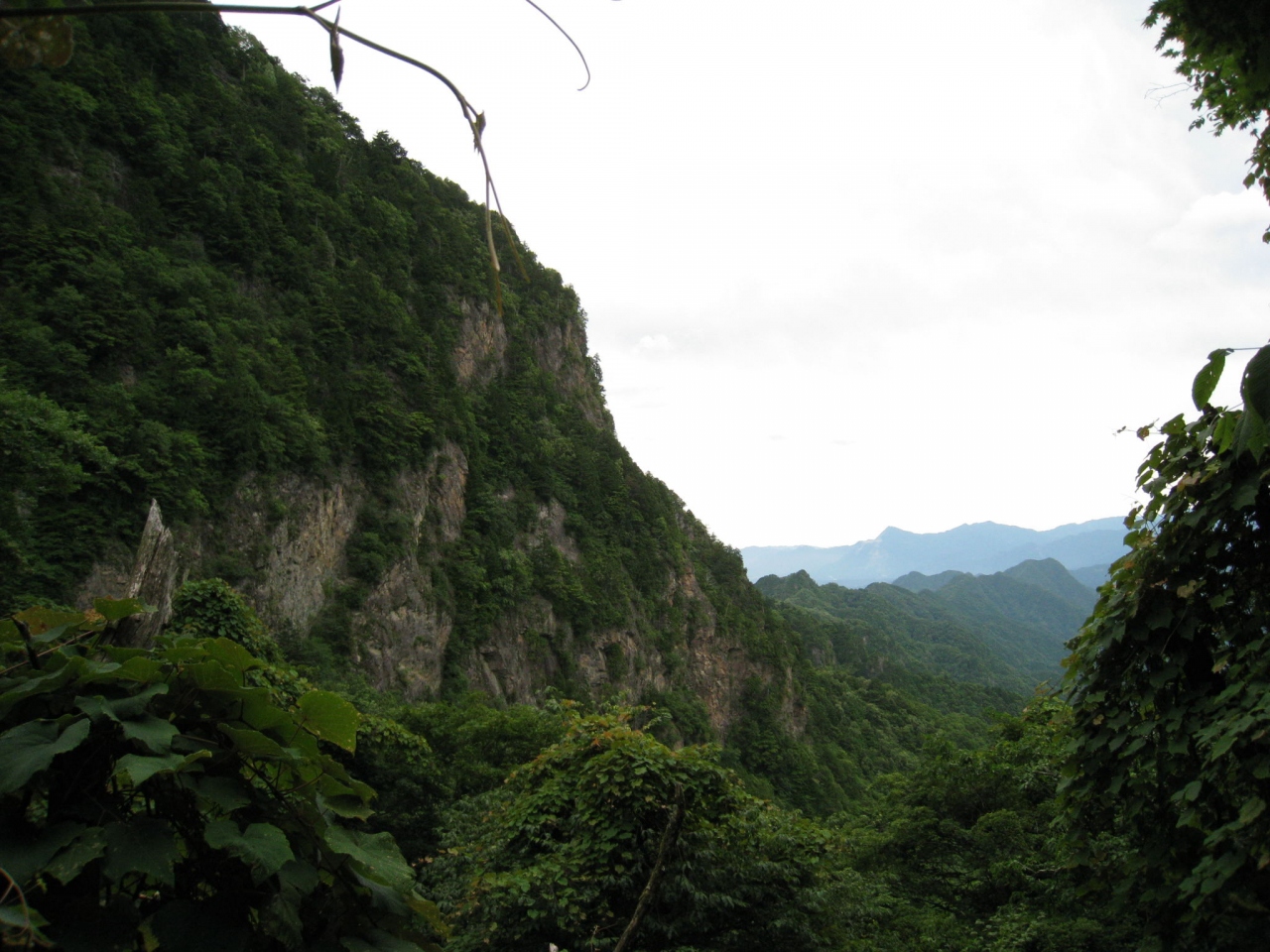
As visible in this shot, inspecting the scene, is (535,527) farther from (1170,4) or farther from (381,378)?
(1170,4)

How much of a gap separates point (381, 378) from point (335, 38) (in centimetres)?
3309

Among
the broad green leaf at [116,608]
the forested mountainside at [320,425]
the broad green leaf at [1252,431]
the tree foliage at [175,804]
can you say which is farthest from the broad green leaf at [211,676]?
the broad green leaf at [1252,431]

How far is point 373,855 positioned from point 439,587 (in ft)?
104

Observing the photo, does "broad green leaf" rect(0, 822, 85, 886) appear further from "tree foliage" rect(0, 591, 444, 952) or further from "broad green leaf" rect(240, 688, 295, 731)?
"broad green leaf" rect(240, 688, 295, 731)

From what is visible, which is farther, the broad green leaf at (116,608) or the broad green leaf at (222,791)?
the broad green leaf at (116,608)

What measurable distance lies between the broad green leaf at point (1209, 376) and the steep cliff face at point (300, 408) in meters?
3.71

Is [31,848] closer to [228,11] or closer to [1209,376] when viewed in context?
[228,11]

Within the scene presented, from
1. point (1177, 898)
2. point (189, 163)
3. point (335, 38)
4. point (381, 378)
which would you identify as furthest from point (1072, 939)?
point (189, 163)

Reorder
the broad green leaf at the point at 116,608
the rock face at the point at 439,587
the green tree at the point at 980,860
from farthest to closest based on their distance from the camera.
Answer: the rock face at the point at 439,587, the green tree at the point at 980,860, the broad green leaf at the point at 116,608

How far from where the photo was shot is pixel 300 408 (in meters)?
26.1

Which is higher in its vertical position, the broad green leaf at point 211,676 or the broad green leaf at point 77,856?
the broad green leaf at point 211,676

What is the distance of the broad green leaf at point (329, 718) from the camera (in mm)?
1738

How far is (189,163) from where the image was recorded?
27.4 metres

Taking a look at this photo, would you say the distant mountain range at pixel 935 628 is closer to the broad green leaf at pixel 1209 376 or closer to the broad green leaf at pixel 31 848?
the broad green leaf at pixel 1209 376
